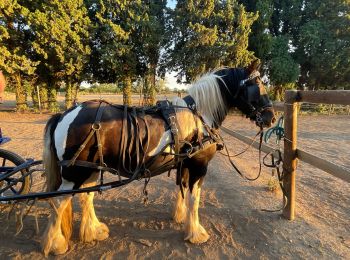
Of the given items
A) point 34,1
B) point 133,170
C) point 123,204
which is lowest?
point 123,204

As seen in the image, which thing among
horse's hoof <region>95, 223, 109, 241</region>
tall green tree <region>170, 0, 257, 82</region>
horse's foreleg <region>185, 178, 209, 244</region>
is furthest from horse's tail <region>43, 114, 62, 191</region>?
tall green tree <region>170, 0, 257, 82</region>

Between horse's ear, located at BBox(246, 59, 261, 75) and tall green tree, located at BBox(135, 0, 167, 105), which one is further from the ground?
tall green tree, located at BBox(135, 0, 167, 105)

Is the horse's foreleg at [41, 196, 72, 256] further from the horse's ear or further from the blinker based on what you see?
the horse's ear

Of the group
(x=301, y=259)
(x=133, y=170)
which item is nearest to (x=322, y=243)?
(x=301, y=259)

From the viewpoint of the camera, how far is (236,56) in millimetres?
20047

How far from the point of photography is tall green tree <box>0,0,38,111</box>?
16625mm

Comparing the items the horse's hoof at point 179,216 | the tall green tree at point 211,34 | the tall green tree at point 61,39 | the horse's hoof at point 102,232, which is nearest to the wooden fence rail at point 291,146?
the horse's hoof at point 179,216

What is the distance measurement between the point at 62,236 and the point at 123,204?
1309 millimetres

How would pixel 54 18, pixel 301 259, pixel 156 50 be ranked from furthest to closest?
pixel 156 50, pixel 54 18, pixel 301 259

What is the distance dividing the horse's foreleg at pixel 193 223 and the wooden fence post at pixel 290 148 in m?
1.29

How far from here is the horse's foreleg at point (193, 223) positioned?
3297mm

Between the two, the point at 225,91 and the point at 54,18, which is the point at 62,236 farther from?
the point at 54,18

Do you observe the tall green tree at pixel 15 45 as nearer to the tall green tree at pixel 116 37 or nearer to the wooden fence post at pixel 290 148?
the tall green tree at pixel 116 37

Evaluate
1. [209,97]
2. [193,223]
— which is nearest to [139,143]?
[209,97]
